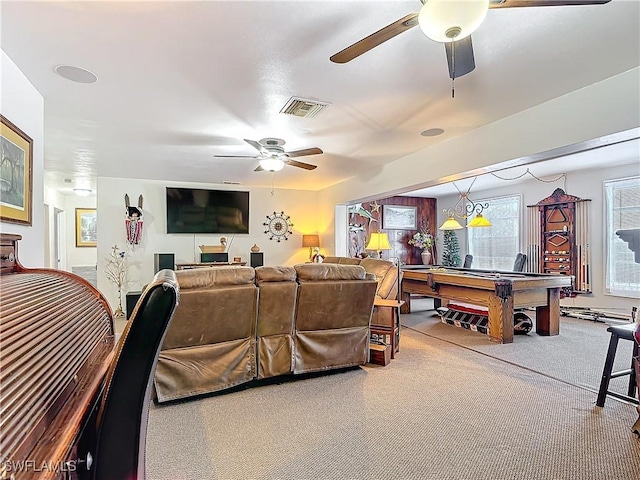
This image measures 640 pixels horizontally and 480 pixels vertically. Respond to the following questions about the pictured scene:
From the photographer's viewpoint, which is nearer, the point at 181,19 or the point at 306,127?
the point at 181,19

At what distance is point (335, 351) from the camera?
3.21m

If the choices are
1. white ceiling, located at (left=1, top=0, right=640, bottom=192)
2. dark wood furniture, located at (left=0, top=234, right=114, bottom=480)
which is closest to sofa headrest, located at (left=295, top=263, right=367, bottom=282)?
white ceiling, located at (left=1, top=0, right=640, bottom=192)

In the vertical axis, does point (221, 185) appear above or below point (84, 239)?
above

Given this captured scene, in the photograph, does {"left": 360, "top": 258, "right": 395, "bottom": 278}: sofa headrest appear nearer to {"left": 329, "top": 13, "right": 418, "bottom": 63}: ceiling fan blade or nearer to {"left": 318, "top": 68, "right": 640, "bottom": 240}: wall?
{"left": 318, "top": 68, "right": 640, "bottom": 240}: wall

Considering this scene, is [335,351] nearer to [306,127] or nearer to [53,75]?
[306,127]

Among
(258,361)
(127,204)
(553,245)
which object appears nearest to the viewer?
(258,361)

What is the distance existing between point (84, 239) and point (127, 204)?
3.62 meters

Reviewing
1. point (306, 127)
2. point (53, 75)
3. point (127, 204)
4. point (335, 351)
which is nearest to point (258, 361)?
point (335, 351)

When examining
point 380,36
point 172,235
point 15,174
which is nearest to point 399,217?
point 172,235

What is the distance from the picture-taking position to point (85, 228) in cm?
879

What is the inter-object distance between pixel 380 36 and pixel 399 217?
745 centimetres

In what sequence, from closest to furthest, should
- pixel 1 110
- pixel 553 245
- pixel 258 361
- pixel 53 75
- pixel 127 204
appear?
pixel 1 110 < pixel 53 75 < pixel 258 361 < pixel 127 204 < pixel 553 245

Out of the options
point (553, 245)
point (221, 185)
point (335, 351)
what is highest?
point (221, 185)

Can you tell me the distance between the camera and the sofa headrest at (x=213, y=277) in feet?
8.48
